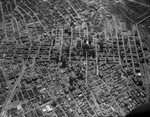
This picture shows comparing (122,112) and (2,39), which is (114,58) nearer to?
(122,112)

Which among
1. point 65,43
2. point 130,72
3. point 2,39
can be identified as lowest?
point 130,72

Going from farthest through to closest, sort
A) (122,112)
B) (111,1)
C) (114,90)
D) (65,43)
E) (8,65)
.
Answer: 1. (111,1)
2. (65,43)
3. (8,65)
4. (114,90)
5. (122,112)

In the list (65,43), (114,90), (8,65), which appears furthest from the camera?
(65,43)

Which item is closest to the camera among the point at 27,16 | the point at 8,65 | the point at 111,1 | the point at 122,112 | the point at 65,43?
the point at 122,112

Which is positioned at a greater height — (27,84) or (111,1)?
(111,1)

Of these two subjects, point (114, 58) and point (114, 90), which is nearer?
point (114, 90)

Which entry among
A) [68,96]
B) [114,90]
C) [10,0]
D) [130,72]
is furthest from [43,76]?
[10,0]

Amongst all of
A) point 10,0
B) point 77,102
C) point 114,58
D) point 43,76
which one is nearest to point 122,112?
point 77,102

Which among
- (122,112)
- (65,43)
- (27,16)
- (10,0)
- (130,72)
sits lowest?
(122,112)

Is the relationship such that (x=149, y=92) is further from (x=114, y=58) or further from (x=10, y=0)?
(x=10, y=0)
